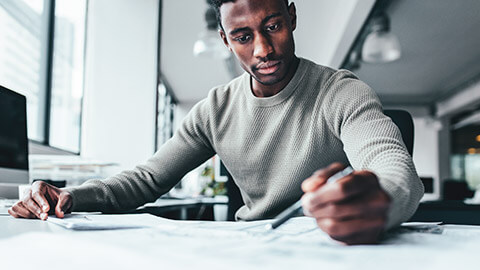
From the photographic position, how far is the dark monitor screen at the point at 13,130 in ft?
4.80

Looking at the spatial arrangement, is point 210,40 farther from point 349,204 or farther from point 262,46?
point 349,204

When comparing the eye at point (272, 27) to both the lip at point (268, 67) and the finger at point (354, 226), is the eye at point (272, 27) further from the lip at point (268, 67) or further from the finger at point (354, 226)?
the finger at point (354, 226)

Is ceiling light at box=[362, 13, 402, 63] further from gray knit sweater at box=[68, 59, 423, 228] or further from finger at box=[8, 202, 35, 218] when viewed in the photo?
finger at box=[8, 202, 35, 218]

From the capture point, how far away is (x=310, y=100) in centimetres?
113

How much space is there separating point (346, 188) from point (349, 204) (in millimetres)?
23

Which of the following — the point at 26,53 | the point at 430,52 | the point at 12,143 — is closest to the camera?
the point at 12,143

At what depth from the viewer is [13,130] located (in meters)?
1.53

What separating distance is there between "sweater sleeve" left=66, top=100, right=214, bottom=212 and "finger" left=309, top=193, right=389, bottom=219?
2.24 ft

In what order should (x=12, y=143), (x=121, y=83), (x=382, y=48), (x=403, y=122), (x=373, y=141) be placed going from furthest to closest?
(x=382, y=48) < (x=121, y=83) < (x=12, y=143) < (x=403, y=122) < (x=373, y=141)

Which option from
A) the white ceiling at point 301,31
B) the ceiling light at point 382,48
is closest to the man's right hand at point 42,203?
the white ceiling at point 301,31

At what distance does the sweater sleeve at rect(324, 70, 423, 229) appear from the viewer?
62 centimetres

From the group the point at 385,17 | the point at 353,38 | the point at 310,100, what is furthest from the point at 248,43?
the point at 353,38

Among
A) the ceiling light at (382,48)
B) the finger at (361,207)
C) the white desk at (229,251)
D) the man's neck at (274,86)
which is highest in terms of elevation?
the ceiling light at (382,48)

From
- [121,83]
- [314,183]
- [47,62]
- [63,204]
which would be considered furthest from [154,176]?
[47,62]
